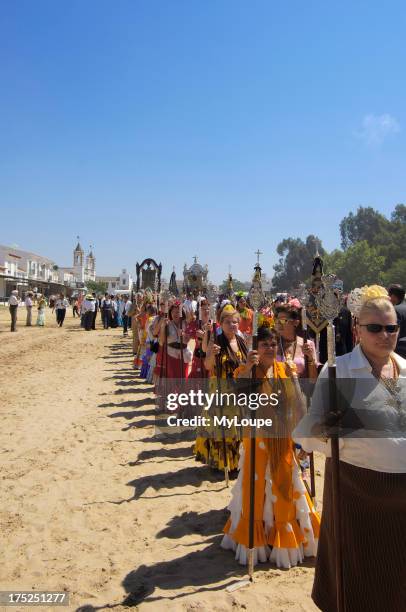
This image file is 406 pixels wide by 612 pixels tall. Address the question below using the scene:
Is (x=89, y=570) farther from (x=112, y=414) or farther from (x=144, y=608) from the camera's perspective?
(x=112, y=414)

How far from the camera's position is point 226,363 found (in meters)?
5.32

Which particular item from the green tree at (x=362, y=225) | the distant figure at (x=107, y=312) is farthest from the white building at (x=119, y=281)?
the distant figure at (x=107, y=312)

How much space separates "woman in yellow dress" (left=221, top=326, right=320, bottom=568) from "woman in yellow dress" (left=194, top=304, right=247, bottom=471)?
3.74ft

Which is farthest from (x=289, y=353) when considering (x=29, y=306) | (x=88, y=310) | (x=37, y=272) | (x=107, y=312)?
(x=37, y=272)

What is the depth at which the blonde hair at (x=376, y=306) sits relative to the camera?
2.62 metres

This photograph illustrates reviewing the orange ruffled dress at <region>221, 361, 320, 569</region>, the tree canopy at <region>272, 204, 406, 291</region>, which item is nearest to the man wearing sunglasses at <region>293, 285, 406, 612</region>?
the orange ruffled dress at <region>221, 361, 320, 569</region>

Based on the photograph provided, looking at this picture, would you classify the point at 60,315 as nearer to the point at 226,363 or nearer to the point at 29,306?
the point at 29,306

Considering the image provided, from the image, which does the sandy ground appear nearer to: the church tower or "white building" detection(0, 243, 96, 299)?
"white building" detection(0, 243, 96, 299)

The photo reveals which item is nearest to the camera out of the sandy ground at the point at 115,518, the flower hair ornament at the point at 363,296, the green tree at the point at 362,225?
the flower hair ornament at the point at 363,296

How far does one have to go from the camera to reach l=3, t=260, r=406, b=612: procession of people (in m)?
2.54

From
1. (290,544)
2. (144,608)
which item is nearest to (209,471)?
(290,544)

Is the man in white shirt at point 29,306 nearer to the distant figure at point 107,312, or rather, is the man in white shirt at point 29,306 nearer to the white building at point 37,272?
the distant figure at point 107,312

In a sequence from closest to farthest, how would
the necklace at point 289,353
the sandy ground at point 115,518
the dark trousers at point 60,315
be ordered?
the sandy ground at point 115,518 < the necklace at point 289,353 < the dark trousers at point 60,315

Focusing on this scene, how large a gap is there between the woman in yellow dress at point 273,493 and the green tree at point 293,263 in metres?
97.6
